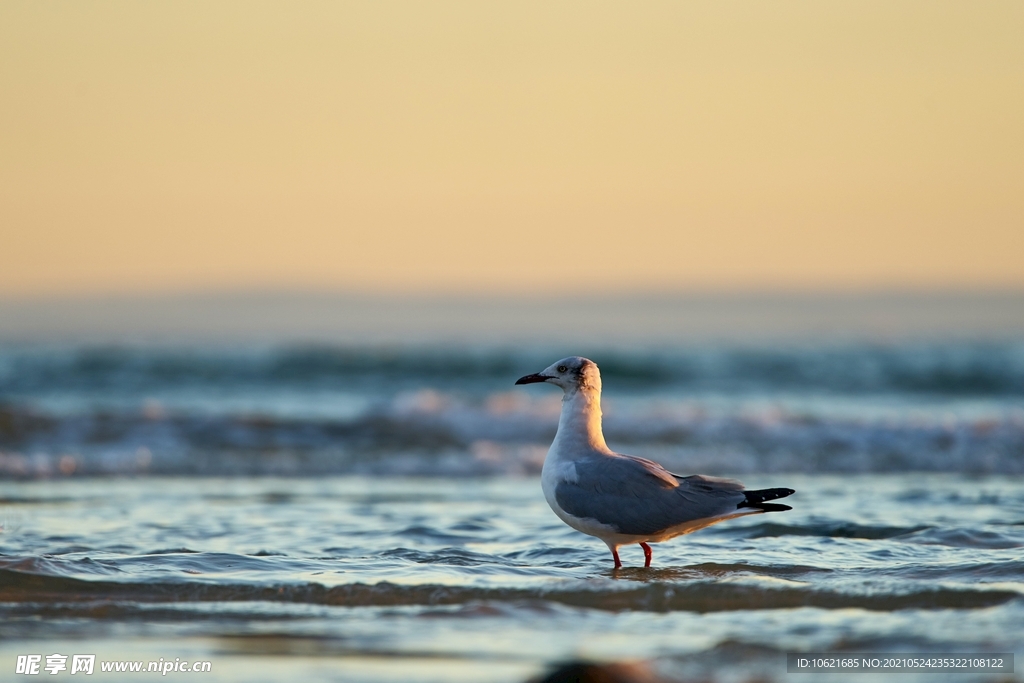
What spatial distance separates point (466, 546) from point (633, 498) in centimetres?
114

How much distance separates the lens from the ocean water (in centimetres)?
436

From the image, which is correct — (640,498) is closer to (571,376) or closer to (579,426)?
(579,426)

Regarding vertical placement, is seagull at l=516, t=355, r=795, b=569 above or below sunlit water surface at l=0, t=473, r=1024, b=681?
above

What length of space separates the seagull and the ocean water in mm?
237

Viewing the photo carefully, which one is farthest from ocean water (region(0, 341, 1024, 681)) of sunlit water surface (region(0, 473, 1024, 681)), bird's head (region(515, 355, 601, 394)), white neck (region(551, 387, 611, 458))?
bird's head (region(515, 355, 601, 394))

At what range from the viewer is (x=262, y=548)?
6168 millimetres

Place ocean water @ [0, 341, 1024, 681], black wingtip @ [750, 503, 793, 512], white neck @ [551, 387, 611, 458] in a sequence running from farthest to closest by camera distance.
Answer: white neck @ [551, 387, 611, 458] < black wingtip @ [750, 503, 793, 512] < ocean water @ [0, 341, 1024, 681]

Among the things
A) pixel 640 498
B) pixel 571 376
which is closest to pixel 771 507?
pixel 640 498

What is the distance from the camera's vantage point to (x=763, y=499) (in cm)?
566

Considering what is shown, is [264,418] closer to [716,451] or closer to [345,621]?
[716,451]

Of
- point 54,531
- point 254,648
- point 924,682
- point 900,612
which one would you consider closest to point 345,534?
point 54,531

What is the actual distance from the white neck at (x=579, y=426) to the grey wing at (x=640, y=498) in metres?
0.23

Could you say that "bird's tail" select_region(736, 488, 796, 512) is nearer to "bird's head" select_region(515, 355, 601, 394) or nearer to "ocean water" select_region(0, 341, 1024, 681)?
"ocean water" select_region(0, 341, 1024, 681)

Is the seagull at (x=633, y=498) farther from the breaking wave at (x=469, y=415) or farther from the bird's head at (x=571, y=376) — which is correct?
the breaking wave at (x=469, y=415)
